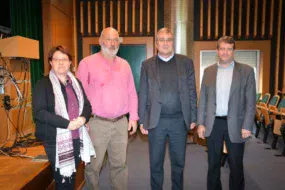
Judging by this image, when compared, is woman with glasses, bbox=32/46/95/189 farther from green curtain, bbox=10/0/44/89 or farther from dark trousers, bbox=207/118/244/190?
green curtain, bbox=10/0/44/89

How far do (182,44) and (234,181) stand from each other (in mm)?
3793

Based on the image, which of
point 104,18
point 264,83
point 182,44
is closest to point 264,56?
point 264,83

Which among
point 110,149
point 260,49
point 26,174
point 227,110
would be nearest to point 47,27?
point 26,174

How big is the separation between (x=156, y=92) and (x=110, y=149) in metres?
0.73

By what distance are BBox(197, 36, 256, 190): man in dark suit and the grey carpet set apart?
0.79 m

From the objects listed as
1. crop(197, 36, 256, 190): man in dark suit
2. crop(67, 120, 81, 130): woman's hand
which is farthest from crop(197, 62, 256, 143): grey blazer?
crop(67, 120, 81, 130): woman's hand

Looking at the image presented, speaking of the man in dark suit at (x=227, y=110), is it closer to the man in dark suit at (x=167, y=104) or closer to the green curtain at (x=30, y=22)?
the man in dark suit at (x=167, y=104)

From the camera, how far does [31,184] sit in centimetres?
228

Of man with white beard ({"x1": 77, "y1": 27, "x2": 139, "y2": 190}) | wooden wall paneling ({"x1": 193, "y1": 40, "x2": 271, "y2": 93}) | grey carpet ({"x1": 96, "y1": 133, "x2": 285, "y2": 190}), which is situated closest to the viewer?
man with white beard ({"x1": 77, "y1": 27, "x2": 139, "y2": 190})

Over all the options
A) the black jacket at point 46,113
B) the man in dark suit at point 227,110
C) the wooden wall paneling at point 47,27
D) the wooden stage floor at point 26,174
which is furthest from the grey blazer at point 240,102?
the wooden wall paneling at point 47,27

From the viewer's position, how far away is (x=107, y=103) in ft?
7.54

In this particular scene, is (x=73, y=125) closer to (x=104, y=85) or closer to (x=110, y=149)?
(x=104, y=85)

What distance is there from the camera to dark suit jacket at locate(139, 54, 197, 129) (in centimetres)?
231

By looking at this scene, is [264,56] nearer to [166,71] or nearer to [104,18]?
[104,18]
